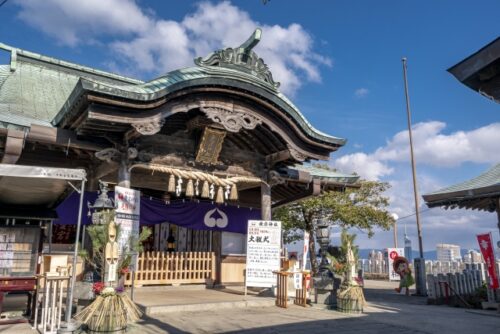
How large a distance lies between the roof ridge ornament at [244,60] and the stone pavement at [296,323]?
6.21 metres

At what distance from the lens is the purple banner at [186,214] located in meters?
11.2

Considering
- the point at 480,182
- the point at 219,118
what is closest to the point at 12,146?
the point at 219,118

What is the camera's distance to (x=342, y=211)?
27531mm

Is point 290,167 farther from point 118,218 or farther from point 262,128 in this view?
point 118,218

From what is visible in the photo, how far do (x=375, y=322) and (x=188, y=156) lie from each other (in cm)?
631

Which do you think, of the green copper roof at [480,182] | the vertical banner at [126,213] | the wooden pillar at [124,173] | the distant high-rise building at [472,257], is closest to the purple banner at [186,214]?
the wooden pillar at [124,173]

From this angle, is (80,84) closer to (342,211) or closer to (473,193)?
(473,193)

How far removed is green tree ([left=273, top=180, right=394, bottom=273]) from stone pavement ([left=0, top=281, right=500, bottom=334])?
56.8ft

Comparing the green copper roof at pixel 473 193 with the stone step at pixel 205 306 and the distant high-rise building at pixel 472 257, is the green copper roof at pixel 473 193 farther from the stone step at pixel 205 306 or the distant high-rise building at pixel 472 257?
the stone step at pixel 205 306

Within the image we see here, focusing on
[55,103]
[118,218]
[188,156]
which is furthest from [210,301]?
[55,103]

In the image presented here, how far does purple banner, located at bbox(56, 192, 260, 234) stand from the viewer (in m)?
11.2

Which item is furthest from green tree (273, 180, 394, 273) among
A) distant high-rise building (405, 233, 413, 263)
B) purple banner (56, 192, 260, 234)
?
purple banner (56, 192, 260, 234)

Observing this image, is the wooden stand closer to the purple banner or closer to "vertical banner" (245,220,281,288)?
the purple banner

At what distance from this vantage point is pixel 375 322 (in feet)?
28.7
